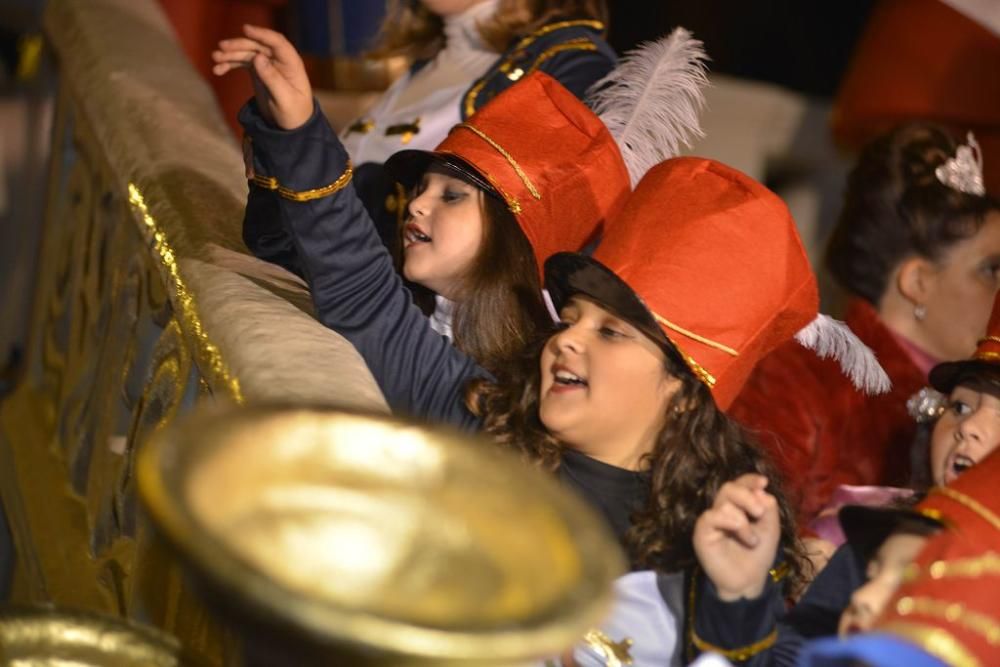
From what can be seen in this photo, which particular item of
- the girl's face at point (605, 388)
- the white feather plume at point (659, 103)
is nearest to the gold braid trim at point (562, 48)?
the white feather plume at point (659, 103)

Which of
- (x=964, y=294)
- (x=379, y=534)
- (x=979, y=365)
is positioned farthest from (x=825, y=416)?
(x=379, y=534)

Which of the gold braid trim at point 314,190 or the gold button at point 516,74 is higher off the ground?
the gold braid trim at point 314,190

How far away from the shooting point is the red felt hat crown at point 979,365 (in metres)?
1.51

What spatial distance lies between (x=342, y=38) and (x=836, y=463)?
1.23m

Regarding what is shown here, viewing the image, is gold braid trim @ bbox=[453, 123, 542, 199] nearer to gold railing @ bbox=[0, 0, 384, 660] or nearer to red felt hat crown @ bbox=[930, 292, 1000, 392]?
gold railing @ bbox=[0, 0, 384, 660]

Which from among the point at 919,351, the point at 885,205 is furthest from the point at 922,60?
the point at 919,351

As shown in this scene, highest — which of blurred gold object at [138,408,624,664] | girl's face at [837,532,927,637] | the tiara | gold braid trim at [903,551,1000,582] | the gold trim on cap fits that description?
blurred gold object at [138,408,624,664]

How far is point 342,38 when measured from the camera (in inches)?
109

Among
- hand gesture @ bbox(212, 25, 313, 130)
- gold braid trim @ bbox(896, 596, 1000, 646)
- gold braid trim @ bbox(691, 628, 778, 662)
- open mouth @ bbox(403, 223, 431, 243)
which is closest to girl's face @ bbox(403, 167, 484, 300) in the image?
open mouth @ bbox(403, 223, 431, 243)

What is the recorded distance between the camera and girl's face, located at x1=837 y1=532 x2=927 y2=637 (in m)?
1.11

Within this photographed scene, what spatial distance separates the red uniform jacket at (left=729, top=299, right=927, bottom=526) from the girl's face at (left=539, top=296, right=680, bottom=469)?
537mm

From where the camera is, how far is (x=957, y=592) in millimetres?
1096

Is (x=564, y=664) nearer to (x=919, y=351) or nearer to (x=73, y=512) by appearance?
(x=73, y=512)

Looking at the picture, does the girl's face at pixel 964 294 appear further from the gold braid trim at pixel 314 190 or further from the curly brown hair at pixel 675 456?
the gold braid trim at pixel 314 190
